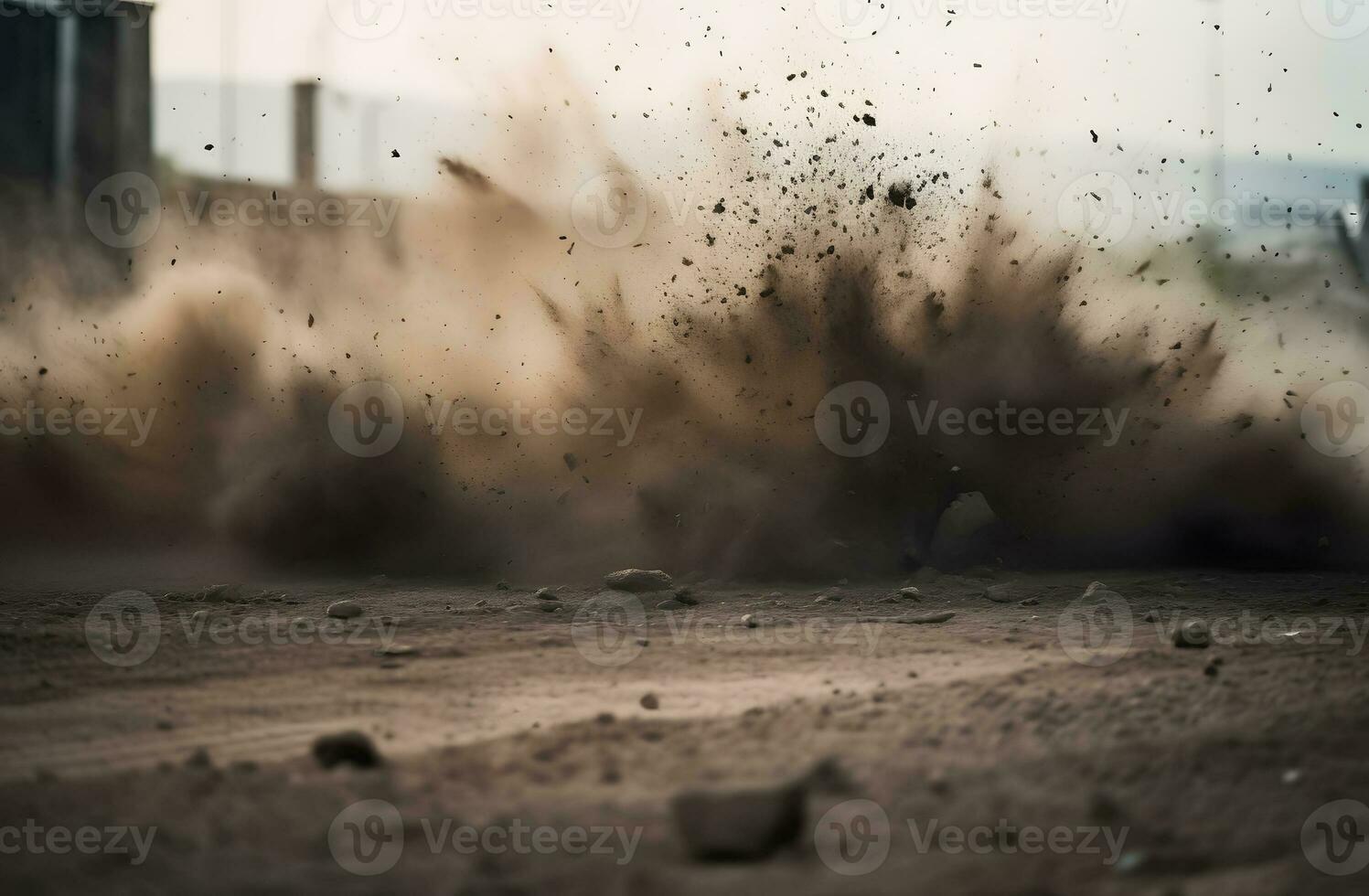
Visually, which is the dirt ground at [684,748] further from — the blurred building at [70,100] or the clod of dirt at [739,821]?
the blurred building at [70,100]

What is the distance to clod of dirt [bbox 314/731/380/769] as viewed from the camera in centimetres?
296

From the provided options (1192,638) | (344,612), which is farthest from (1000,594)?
(344,612)

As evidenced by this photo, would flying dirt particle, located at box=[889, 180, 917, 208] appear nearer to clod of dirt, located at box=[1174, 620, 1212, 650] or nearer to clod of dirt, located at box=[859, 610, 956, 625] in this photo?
clod of dirt, located at box=[859, 610, 956, 625]

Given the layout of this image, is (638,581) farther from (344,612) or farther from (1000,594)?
(1000,594)

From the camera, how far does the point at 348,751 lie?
9.73 ft

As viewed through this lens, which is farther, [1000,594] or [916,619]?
[1000,594]

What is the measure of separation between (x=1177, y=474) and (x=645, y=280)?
368 cm

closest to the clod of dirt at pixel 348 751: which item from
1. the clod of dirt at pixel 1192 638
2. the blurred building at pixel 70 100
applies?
the clod of dirt at pixel 1192 638

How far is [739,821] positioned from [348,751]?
1174 mm

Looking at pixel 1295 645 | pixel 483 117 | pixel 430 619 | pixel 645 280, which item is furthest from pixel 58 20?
pixel 1295 645

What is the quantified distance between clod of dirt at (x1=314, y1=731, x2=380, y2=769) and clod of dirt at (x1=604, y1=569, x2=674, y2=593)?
352 cm

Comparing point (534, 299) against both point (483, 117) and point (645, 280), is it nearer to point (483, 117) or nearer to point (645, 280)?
point (645, 280)

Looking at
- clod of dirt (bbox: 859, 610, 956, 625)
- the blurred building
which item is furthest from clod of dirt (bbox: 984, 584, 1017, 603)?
the blurred building

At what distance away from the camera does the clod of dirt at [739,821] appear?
2295mm
